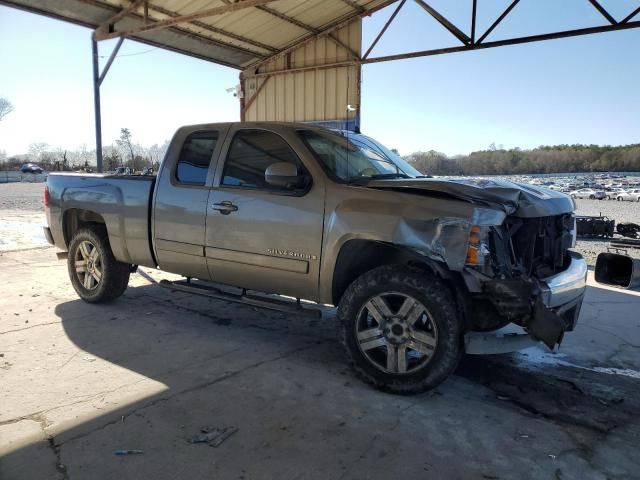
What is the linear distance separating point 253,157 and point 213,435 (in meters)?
2.47

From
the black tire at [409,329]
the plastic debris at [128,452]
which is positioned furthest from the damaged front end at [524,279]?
the plastic debris at [128,452]

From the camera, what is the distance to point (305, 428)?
9.70 ft

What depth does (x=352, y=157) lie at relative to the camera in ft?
14.1

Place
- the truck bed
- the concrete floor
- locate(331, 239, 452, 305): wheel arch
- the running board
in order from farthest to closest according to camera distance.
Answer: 1. the truck bed
2. the running board
3. locate(331, 239, 452, 305): wheel arch
4. the concrete floor

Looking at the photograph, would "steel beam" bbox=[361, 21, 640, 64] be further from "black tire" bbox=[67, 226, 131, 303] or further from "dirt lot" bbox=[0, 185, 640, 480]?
"black tire" bbox=[67, 226, 131, 303]

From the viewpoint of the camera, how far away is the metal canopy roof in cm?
974

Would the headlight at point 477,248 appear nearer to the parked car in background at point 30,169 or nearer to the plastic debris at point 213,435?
the plastic debris at point 213,435

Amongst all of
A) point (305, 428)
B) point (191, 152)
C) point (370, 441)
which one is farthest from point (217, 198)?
point (370, 441)

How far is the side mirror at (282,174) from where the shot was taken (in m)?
3.79

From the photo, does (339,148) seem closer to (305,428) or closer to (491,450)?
(305,428)

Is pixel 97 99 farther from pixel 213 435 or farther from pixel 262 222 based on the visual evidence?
pixel 213 435

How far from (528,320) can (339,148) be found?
2179 mm

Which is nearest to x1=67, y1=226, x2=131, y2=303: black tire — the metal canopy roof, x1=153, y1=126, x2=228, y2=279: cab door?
x1=153, y1=126, x2=228, y2=279: cab door

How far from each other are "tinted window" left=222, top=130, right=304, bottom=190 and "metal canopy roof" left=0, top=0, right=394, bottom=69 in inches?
203
